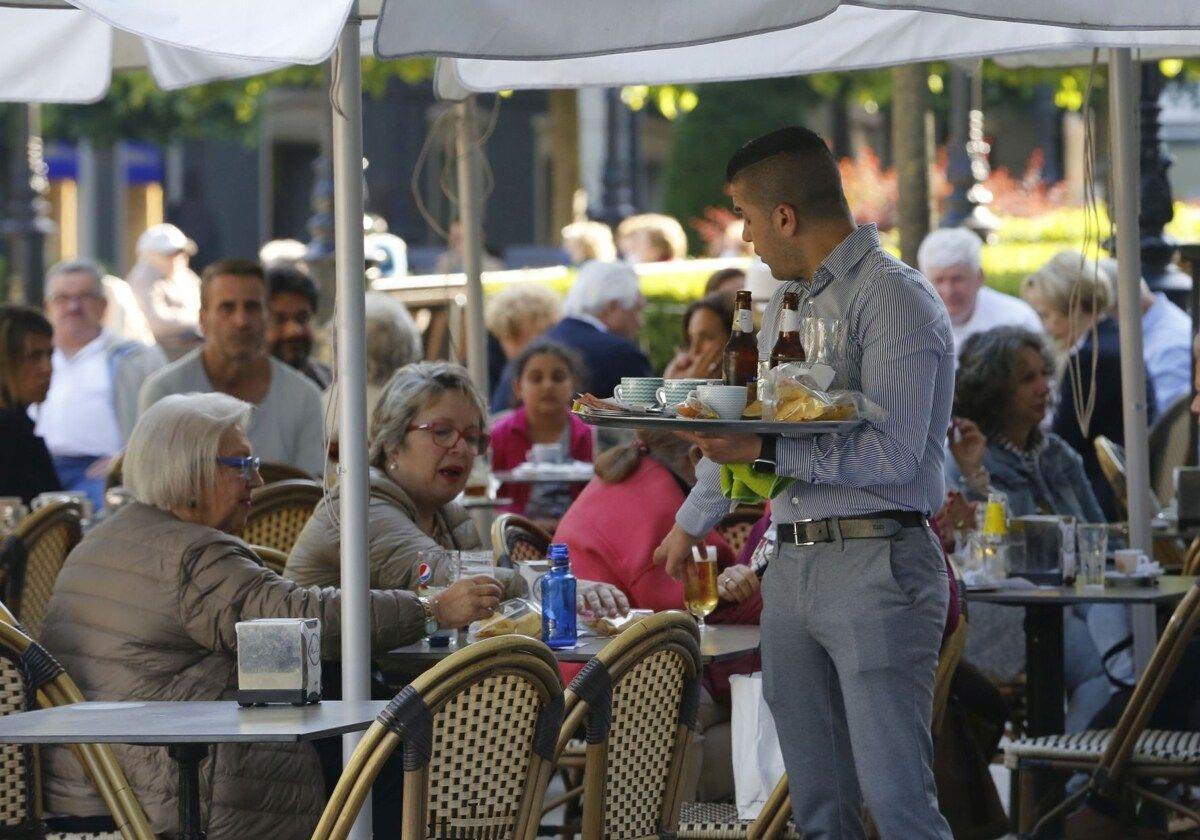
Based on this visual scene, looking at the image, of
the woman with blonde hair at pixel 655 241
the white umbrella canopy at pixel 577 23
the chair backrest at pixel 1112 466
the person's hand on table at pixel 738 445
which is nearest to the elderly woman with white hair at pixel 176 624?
the person's hand on table at pixel 738 445

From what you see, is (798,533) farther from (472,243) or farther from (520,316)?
(520,316)

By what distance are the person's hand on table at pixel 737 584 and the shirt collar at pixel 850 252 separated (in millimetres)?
1423

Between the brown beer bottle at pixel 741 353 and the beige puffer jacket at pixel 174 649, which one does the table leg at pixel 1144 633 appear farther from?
the beige puffer jacket at pixel 174 649

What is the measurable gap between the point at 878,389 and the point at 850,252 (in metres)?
0.32

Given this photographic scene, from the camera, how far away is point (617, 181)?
19891 millimetres

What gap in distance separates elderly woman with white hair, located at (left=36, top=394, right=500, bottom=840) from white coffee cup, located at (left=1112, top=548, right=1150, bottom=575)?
9.05ft

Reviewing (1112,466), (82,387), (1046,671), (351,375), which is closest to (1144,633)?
(1046,671)

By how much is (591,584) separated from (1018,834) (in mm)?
1660

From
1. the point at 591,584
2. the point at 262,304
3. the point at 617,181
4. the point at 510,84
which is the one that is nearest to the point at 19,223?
the point at 617,181

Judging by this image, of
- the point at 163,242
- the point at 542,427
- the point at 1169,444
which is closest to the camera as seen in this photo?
the point at 1169,444

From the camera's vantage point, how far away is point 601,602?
5.42 m

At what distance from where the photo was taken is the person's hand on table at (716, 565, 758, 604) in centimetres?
557

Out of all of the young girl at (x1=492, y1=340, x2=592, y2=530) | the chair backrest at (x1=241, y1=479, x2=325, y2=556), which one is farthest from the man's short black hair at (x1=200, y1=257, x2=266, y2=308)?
the chair backrest at (x1=241, y1=479, x2=325, y2=556)

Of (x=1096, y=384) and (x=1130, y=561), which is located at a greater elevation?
(x=1096, y=384)
